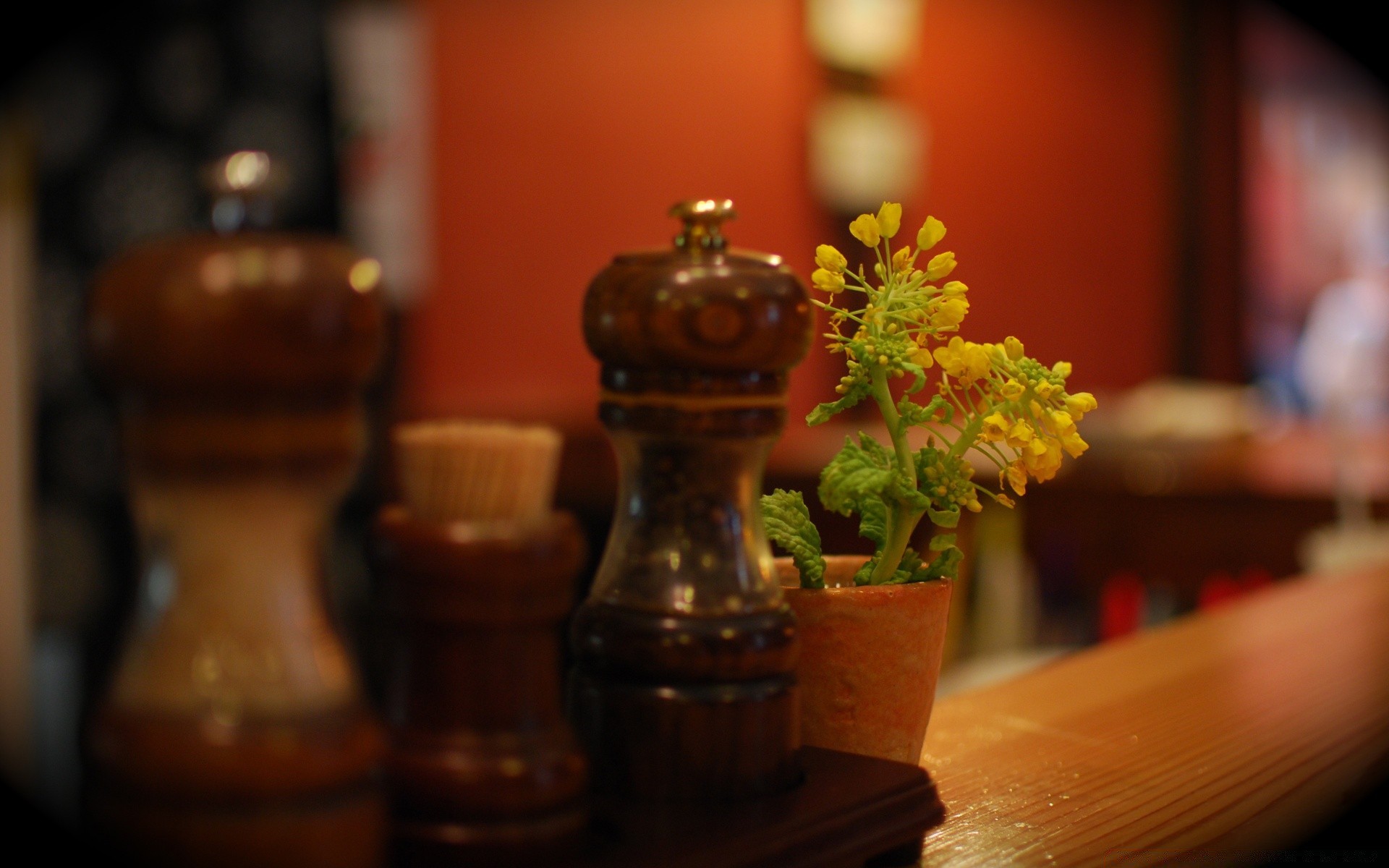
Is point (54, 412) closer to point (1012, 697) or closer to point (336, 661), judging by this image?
point (1012, 697)

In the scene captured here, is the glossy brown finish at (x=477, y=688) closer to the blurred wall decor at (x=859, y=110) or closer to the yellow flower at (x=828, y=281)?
the yellow flower at (x=828, y=281)

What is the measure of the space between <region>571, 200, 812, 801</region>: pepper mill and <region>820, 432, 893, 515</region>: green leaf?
9 centimetres

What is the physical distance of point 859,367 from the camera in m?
0.72

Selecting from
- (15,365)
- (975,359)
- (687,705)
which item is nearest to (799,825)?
(687,705)

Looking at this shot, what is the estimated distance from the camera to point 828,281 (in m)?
0.74

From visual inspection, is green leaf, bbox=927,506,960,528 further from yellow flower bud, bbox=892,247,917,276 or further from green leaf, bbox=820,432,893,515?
yellow flower bud, bbox=892,247,917,276

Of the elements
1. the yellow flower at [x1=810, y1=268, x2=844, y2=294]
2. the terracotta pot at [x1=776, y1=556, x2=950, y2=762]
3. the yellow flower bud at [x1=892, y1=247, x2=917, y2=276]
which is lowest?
the terracotta pot at [x1=776, y1=556, x2=950, y2=762]

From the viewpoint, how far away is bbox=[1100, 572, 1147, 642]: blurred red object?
7.73 ft

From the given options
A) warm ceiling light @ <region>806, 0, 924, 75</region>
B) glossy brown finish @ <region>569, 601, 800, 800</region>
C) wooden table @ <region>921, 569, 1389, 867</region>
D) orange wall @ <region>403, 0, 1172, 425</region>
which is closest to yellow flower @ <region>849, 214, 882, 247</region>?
glossy brown finish @ <region>569, 601, 800, 800</region>

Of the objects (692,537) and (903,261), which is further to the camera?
(903,261)

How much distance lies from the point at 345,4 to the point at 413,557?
9.96 ft

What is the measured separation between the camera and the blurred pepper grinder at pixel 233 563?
44cm

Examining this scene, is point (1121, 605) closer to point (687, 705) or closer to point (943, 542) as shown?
point (943, 542)

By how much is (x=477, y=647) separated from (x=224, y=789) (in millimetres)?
116
